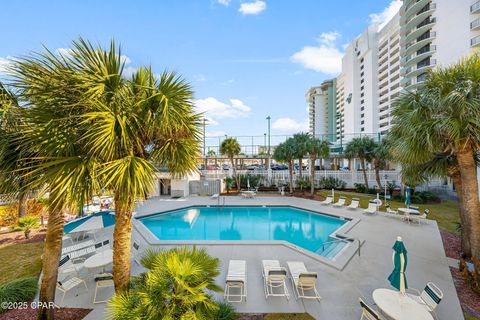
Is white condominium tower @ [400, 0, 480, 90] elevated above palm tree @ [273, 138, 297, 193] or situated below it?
above

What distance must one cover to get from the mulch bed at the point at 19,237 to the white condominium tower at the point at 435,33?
41.9 meters

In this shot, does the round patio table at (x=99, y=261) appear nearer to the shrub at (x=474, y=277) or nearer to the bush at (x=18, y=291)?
the bush at (x=18, y=291)

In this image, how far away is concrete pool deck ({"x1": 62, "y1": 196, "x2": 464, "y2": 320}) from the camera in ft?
16.3

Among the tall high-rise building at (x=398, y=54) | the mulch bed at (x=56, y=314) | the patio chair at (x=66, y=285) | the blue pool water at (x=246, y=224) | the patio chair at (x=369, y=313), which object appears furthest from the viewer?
the tall high-rise building at (x=398, y=54)

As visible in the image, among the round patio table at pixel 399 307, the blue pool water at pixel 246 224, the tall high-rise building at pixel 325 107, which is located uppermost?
the tall high-rise building at pixel 325 107

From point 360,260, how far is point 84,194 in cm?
852

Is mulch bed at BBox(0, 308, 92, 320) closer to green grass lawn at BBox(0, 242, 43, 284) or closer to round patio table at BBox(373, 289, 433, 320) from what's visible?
green grass lawn at BBox(0, 242, 43, 284)

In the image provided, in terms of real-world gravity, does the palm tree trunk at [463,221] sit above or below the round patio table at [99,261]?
above

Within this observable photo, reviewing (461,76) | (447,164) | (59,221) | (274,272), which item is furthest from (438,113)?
(59,221)

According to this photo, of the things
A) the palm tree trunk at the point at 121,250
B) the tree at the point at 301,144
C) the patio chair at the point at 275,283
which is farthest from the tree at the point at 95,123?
the tree at the point at 301,144

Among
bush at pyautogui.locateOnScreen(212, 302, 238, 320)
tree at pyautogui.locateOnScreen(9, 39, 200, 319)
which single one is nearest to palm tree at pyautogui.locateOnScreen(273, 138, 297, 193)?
bush at pyautogui.locateOnScreen(212, 302, 238, 320)

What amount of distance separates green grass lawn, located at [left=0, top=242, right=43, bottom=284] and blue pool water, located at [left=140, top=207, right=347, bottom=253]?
5082 millimetres

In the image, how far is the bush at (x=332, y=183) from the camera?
2295 cm

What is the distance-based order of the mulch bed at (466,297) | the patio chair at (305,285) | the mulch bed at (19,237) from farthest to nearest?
the mulch bed at (19,237)
the patio chair at (305,285)
the mulch bed at (466,297)
